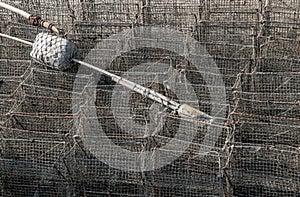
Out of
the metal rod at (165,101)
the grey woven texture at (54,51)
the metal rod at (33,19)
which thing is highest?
the metal rod at (33,19)

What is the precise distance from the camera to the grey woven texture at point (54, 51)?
7.59m

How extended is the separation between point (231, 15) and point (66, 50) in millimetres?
2792

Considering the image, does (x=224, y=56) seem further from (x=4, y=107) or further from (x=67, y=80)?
(x=4, y=107)

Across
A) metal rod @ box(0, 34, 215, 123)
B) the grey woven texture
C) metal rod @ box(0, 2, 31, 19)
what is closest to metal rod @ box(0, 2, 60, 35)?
metal rod @ box(0, 2, 31, 19)

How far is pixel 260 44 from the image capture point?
7828 mm

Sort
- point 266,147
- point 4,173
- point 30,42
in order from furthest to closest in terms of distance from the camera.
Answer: point 30,42, point 4,173, point 266,147

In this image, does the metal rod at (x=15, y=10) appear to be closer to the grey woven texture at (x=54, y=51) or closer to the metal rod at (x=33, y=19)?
the metal rod at (x=33, y=19)

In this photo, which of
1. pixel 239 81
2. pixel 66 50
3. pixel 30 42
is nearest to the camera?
pixel 239 81

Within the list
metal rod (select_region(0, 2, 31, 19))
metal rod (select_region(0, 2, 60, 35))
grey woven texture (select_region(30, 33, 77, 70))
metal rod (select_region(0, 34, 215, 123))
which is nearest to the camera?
metal rod (select_region(0, 34, 215, 123))

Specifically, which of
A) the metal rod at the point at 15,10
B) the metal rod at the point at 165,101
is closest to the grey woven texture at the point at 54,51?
the metal rod at the point at 165,101

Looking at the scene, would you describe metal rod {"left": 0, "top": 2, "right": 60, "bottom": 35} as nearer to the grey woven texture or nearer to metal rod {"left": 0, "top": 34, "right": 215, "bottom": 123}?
the grey woven texture

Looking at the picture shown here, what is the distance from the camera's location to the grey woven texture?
759 centimetres

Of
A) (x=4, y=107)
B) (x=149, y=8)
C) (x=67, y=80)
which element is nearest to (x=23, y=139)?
(x=4, y=107)

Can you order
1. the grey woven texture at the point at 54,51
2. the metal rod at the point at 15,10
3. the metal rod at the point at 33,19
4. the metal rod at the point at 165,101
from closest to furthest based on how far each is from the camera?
1. the metal rod at the point at 165,101
2. the grey woven texture at the point at 54,51
3. the metal rod at the point at 33,19
4. the metal rod at the point at 15,10
